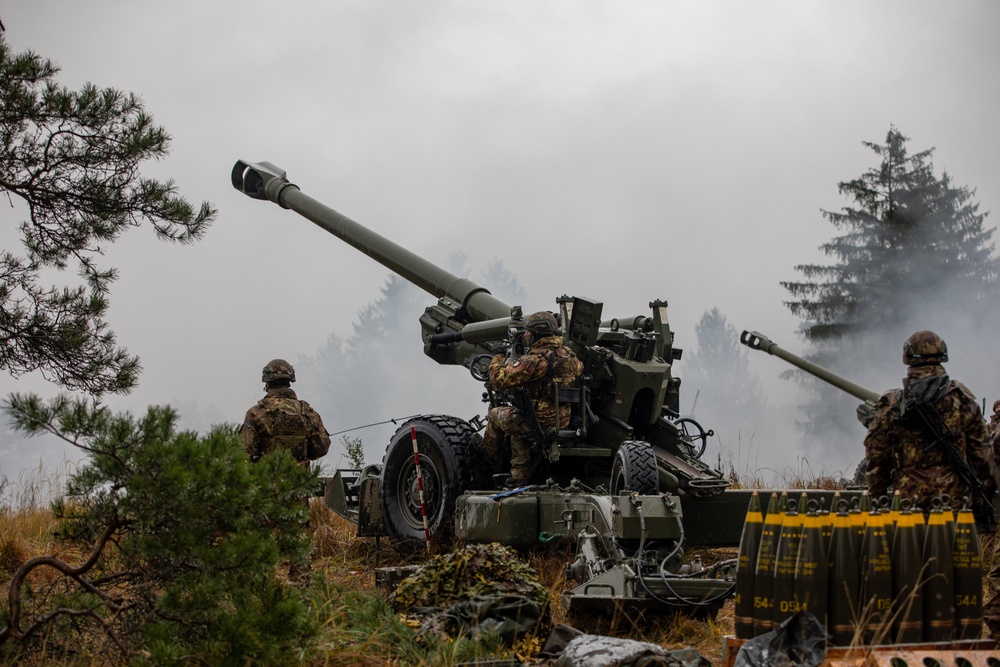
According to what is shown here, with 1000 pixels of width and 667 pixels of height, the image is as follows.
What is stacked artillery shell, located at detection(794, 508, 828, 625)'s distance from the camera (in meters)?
4.32

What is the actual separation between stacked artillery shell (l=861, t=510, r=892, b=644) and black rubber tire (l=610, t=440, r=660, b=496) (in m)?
3.29

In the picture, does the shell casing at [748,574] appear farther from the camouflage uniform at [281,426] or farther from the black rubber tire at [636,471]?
the camouflage uniform at [281,426]

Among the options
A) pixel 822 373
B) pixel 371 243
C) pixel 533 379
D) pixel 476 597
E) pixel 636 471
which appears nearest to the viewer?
pixel 476 597

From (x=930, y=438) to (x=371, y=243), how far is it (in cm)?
675

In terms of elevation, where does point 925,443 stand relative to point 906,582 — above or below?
above

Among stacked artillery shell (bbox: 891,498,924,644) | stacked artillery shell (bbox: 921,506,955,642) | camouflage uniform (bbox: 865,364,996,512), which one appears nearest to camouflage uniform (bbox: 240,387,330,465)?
camouflage uniform (bbox: 865,364,996,512)

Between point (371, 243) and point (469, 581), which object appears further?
point (371, 243)

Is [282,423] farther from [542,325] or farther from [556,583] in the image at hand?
[556,583]

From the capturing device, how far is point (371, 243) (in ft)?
38.6

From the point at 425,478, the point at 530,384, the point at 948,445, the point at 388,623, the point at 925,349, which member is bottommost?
the point at 388,623

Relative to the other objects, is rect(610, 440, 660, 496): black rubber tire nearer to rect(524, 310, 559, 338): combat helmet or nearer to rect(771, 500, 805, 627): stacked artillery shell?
rect(524, 310, 559, 338): combat helmet

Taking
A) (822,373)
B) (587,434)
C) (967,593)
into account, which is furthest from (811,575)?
(822,373)

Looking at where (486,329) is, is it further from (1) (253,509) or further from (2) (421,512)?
(1) (253,509)

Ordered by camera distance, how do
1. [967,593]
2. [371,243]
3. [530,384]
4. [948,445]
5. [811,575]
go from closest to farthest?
1. [811,575]
2. [967,593]
3. [948,445]
4. [530,384]
5. [371,243]
